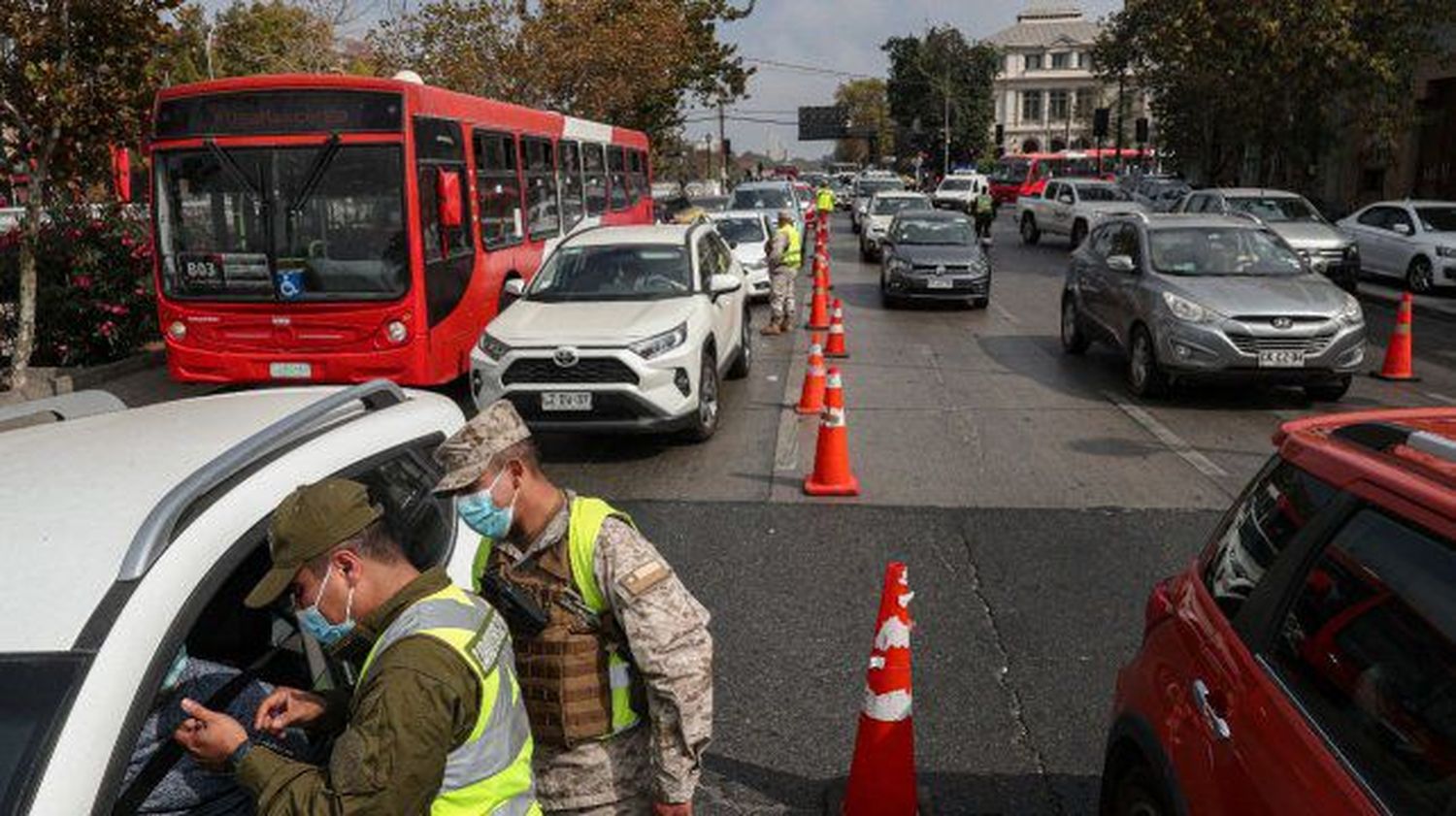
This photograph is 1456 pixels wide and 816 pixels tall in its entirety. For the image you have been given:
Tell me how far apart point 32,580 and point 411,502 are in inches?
44.7

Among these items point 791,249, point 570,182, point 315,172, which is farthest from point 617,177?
point 315,172

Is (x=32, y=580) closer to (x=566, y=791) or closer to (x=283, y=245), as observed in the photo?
(x=566, y=791)

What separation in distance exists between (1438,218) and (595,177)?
48.7ft

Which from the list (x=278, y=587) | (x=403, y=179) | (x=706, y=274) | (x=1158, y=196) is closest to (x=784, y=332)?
(x=706, y=274)

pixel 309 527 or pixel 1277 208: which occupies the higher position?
pixel 1277 208

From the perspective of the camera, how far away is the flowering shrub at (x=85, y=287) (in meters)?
12.2

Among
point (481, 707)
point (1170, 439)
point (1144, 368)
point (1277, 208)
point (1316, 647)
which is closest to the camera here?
point (481, 707)

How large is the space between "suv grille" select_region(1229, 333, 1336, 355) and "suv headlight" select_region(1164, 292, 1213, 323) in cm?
37

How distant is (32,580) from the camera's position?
1.98 m

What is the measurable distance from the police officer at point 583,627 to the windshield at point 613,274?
283 inches

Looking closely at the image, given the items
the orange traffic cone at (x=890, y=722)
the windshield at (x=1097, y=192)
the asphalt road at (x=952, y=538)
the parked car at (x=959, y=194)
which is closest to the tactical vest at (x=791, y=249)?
the asphalt road at (x=952, y=538)

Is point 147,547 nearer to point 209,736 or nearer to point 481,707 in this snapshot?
point 209,736

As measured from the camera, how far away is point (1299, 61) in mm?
22188

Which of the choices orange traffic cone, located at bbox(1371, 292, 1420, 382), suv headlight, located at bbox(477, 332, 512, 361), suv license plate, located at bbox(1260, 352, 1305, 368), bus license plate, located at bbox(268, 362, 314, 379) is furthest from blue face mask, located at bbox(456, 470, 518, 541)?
orange traffic cone, located at bbox(1371, 292, 1420, 382)
